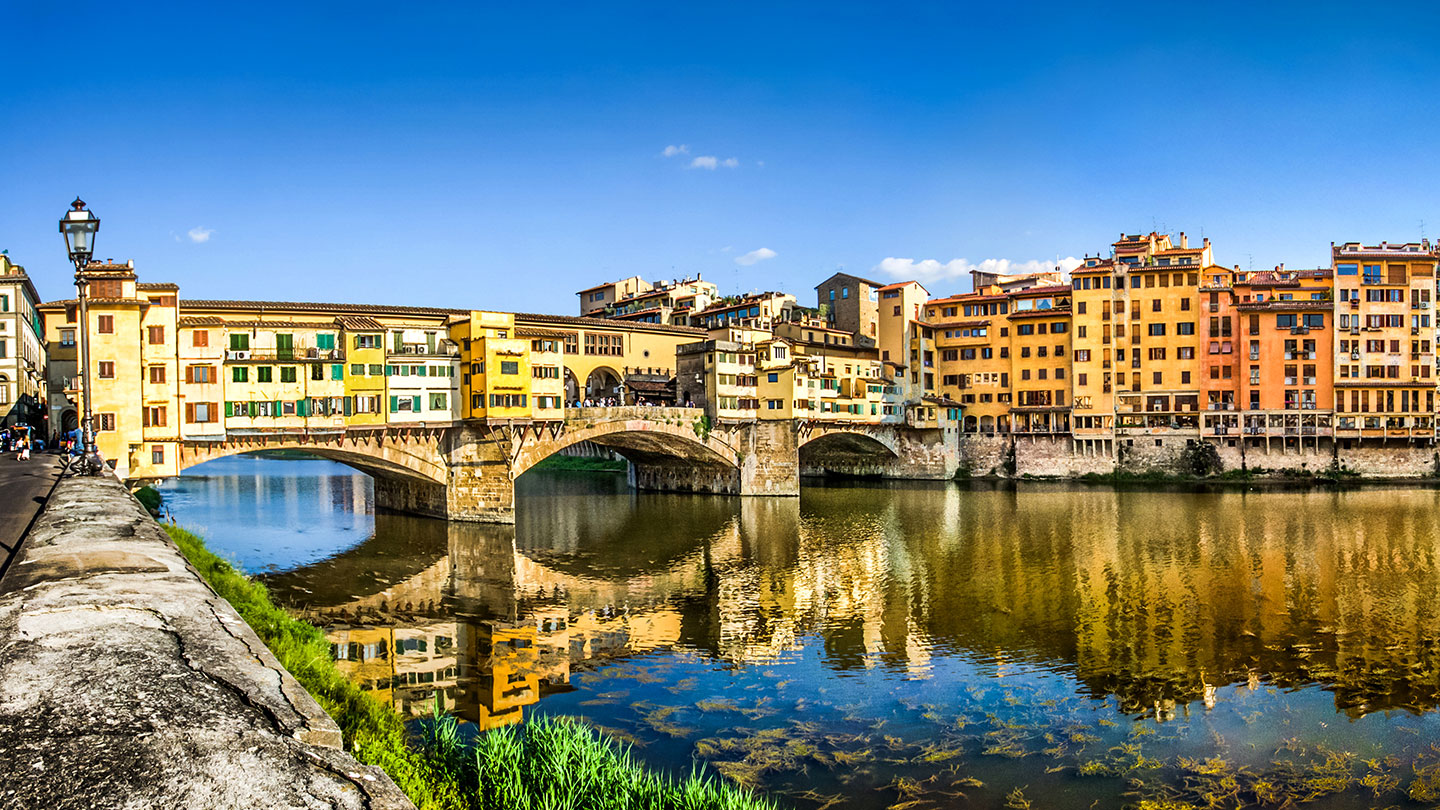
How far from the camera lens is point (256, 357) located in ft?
134

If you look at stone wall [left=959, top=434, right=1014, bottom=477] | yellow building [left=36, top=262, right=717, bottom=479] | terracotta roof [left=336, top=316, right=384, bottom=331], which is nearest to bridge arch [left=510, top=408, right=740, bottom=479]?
yellow building [left=36, top=262, right=717, bottom=479]

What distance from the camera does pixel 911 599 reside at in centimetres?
2873

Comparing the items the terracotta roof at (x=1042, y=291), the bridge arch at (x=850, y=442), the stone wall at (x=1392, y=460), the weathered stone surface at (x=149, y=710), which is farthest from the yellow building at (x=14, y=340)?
the stone wall at (x=1392, y=460)

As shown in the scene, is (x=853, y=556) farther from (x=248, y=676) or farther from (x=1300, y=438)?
(x=1300, y=438)

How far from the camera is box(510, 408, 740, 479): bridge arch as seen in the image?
4825 cm

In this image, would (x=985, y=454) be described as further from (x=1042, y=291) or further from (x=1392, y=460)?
(x=1392, y=460)

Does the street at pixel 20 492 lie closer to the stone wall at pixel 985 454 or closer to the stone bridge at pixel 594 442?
the stone bridge at pixel 594 442

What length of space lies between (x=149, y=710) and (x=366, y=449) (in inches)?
1544

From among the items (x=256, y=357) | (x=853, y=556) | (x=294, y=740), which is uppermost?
(x=256, y=357)

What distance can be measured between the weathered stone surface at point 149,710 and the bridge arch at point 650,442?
38732 mm

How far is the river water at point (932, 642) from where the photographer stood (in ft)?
49.9

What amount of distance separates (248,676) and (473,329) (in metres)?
40.2

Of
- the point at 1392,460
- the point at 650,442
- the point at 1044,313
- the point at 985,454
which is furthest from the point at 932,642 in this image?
the point at 1392,460

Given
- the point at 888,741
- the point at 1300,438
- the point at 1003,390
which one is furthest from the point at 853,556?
the point at 1300,438
